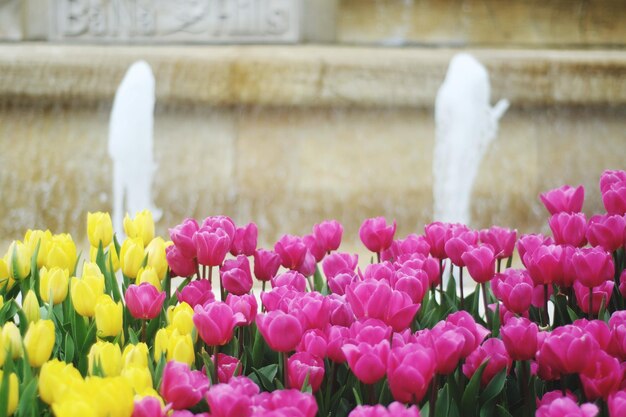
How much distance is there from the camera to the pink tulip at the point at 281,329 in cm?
95

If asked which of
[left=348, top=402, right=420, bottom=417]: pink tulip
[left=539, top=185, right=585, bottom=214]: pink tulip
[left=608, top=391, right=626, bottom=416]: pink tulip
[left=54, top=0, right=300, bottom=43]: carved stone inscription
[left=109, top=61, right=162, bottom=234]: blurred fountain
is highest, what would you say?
[left=54, top=0, right=300, bottom=43]: carved stone inscription

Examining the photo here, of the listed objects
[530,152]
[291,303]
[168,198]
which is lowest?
[168,198]

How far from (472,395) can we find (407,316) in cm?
12

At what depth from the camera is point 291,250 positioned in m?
1.35

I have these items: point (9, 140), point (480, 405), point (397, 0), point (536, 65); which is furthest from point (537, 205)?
point (480, 405)

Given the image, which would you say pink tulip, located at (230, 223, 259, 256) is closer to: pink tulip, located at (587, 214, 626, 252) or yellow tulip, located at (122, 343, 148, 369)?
yellow tulip, located at (122, 343, 148, 369)

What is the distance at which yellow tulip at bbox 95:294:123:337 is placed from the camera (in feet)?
3.52

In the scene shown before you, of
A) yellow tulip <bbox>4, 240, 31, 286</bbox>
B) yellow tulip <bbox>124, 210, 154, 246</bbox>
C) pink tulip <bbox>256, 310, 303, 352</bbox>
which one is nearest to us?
pink tulip <bbox>256, 310, 303, 352</bbox>

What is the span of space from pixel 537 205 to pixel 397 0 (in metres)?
1.22

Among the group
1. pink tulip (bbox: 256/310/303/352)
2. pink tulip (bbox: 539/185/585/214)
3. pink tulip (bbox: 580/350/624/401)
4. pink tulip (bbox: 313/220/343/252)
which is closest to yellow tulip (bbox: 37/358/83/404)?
pink tulip (bbox: 256/310/303/352)

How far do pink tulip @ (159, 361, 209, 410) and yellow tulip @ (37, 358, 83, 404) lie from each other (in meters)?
0.09

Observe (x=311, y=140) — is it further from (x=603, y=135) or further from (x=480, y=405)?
(x=480, y=405)

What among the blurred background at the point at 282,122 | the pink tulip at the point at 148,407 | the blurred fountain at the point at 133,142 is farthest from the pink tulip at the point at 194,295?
the blurred fountain at the point at 133,142

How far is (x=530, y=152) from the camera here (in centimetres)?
392
